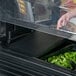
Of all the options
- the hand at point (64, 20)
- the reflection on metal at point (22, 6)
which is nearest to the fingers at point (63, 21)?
the hand at point (64, 20)

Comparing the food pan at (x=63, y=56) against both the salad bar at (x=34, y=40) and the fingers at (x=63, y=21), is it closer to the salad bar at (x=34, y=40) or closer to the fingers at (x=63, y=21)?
the salad bar at (x=34, y=40)

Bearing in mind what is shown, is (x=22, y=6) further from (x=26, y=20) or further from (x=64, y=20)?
(x=64, y=20)

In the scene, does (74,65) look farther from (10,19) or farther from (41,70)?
(10,19)

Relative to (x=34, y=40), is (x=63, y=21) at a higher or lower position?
higher

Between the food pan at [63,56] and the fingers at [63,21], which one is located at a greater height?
the fingers at [63,21]

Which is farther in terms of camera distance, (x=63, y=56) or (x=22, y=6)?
(x=63, y=56)

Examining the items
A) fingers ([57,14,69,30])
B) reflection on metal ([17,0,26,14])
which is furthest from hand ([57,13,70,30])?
reflection on metal ([17,0,26,14])

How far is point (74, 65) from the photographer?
1677mm

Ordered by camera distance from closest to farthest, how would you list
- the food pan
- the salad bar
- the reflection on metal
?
the salad bar → the reflection on metal → the food pan

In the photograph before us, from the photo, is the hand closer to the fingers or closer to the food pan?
the fingers

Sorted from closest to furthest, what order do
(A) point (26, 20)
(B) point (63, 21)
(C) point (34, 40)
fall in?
(B) point (63, 21), (A) point (26, 20), (C) point (34, 40)

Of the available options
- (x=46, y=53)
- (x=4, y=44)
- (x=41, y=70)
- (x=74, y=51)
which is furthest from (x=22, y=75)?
(x=74, y=51)

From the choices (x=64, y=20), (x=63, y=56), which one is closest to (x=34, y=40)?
(x=63, y=56)

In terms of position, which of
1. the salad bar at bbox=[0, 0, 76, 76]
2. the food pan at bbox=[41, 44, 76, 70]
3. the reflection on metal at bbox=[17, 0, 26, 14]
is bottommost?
the food pan at bbox=[41, 44, 76, 70]
